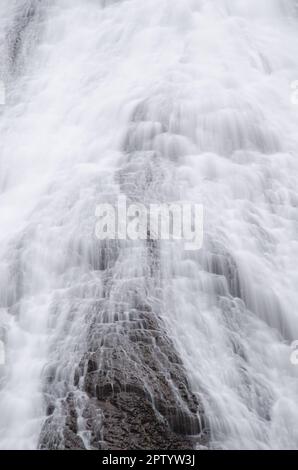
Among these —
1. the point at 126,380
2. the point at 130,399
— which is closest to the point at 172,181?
the point at 126,380

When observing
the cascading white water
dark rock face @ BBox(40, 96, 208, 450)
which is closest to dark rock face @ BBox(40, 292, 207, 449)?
dark rock face @ BBox(40, 96, 208, 450)

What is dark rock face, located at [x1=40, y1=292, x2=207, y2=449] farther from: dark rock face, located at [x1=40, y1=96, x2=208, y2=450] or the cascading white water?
the cascading white water

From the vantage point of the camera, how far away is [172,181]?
8.77 metres

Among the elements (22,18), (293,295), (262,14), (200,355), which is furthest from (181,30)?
(200,355)

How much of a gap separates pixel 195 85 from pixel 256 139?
1.97 metres

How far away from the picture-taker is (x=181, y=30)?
12891mm

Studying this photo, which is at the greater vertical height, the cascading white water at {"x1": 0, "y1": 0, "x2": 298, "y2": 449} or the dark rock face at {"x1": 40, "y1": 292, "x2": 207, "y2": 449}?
the cascading white water at {"x1": 0, "y1": 0, "x2": 298, "y2": 449}

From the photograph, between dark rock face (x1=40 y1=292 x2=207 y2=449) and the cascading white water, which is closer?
dark rock face (x1=40 y1=292 x2=207 y2=449)

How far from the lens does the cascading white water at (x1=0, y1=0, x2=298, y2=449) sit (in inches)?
253

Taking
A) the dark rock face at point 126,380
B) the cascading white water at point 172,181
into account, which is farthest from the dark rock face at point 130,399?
the cascading white water at point 172,181

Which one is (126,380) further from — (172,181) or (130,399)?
(172,181)

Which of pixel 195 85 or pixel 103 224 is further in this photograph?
pixel 195 85

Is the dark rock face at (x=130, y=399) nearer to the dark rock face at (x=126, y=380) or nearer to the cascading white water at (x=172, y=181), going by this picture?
the dark rock face at (x=126, y=380)

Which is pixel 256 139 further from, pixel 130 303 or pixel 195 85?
pixel 130 303
